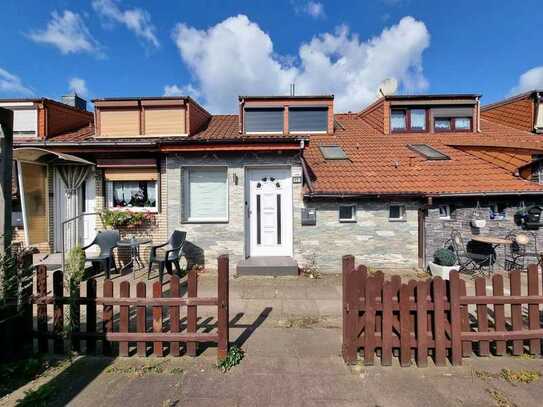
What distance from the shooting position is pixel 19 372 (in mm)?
3000

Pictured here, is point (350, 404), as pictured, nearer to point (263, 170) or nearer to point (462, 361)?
point (462, 361)

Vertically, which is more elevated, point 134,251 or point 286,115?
point 286,115

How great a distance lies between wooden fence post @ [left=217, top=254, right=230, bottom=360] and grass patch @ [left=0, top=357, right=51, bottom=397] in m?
1.95

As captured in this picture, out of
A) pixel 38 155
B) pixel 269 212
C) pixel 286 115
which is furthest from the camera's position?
pixel 286 115

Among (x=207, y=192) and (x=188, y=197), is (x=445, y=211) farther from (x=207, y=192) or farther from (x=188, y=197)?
(x=188, y=197)

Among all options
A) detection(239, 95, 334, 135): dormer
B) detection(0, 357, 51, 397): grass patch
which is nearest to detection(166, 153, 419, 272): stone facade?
detection(239, 95, 334, 135): dormer

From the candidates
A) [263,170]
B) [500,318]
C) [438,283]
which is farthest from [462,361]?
[263,170]

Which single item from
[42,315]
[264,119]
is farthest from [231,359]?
[264,119]

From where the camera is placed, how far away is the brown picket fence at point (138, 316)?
3219 mm

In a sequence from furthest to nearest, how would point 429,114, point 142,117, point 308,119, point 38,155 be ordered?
1. point 429,114
2. point 308,119
3. point 142,117
4. point 38,155

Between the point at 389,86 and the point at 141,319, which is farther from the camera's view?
the point at 389,86

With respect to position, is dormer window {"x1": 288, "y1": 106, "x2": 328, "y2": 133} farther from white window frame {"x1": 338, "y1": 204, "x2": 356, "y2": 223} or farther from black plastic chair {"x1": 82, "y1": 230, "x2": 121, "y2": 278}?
black plastic chair {"x1": 82, "y1": 230, "x2": 121, "y2": 278}

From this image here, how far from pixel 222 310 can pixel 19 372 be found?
2246 mm

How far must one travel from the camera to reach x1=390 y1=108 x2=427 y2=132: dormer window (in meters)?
11.5
